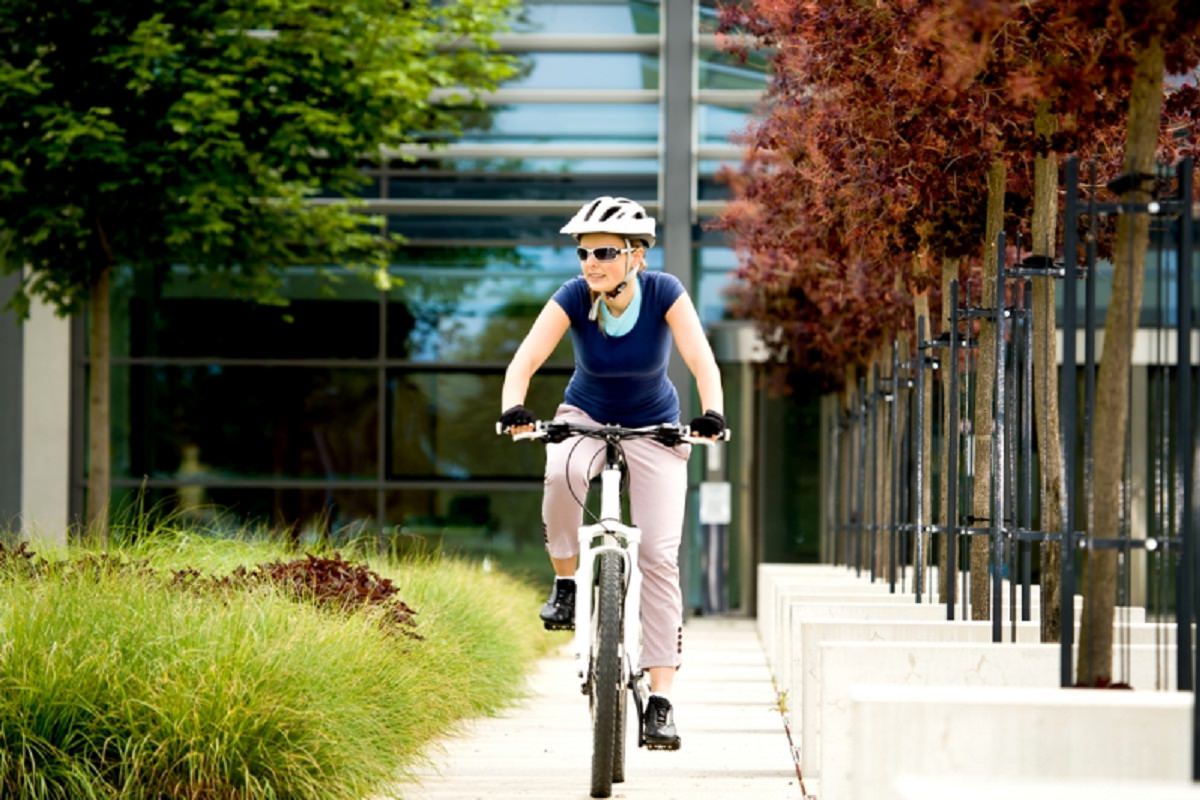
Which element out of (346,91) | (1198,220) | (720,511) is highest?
(346,91)

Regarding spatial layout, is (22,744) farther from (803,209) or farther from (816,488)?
(816,488)

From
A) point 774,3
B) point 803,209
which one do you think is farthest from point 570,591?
point 803,209

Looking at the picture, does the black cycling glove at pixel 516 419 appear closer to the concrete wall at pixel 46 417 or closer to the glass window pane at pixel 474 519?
the glass window pane at pixel 474 519

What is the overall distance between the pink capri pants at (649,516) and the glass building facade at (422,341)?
17523 mm

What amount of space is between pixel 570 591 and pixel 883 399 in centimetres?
1222

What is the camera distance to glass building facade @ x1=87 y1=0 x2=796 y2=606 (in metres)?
25.4

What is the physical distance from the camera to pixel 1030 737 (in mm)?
5000

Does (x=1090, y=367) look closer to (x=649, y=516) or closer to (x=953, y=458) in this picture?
(x=649, y=516)

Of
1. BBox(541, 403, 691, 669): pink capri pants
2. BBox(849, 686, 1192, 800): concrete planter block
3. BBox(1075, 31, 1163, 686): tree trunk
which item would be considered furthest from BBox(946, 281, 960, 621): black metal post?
BBox(849, 686, 1192, 800): concrete planter block

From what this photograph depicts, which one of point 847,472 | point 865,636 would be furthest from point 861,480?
point 865,636

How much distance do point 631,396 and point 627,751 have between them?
8.86 feet

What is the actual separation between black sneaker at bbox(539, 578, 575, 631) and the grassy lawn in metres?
0.74

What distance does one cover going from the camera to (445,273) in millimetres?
25500

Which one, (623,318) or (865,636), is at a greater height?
(623,318)
